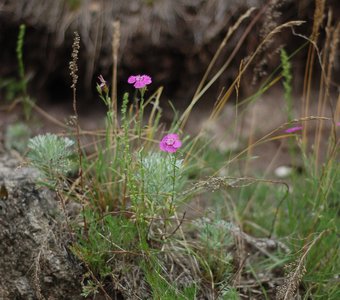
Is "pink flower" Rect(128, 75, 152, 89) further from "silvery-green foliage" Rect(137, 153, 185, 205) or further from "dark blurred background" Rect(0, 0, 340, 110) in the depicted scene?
"dark blurred background" Rect(0, 0, 340, 110)

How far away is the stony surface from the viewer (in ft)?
7.23

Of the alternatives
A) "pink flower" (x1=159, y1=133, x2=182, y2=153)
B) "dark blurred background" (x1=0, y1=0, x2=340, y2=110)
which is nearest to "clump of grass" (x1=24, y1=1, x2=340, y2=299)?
"pink flower" (x1=159, y1=133, x2=182, y2=153)

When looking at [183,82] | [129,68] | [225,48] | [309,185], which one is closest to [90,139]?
[129,68]

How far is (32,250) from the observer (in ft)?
7.37

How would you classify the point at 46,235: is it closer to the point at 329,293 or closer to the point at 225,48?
the point at 329,293

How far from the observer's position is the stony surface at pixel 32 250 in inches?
86.8

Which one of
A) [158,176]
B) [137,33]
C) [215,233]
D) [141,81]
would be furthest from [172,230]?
[137,33]

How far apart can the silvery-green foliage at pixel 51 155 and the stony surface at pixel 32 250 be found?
11cm

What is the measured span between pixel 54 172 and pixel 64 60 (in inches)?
85.5

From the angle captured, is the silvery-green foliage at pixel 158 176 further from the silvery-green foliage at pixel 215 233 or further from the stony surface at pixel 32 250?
the stony surface at pixel 32 250

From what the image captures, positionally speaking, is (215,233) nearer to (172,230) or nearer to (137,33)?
(172,230)

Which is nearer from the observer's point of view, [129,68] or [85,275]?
[85,275]

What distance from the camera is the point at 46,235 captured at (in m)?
2.15

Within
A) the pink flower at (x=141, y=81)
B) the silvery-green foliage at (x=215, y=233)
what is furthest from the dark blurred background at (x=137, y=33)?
the pink flower at (x=141, y=81)
